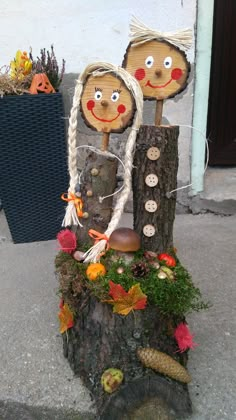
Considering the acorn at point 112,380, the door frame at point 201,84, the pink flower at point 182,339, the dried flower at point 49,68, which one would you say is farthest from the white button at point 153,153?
the dried flower at point 49,68

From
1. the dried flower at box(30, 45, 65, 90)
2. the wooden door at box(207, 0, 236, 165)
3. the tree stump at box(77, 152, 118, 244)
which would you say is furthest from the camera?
the wooden door at box(207, 0, 236, 165)

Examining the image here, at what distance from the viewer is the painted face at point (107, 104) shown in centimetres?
154

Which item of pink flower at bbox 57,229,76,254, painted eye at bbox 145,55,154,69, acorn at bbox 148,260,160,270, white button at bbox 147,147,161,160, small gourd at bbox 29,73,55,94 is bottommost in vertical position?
acorn at bbox 148,260,160,270

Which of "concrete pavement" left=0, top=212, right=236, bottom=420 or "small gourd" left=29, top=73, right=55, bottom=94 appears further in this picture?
"small gourd" left=29, top=73, right=55, bottom=94

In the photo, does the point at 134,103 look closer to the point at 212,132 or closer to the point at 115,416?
the point at 115,416

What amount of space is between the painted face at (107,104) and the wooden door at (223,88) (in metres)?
1.97

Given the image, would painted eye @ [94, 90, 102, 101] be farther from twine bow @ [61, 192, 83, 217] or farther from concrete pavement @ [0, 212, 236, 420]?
concrete pavement @ [0, 212, 236, 420]

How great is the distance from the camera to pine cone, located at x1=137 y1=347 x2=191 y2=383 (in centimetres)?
150

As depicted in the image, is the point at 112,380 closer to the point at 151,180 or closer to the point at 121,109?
the point at 151,180

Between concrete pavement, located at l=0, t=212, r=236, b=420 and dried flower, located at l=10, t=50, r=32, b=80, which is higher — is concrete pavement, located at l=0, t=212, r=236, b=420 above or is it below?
below

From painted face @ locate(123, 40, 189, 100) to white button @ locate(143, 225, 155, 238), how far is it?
536mm

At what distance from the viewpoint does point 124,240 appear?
1.63 metres

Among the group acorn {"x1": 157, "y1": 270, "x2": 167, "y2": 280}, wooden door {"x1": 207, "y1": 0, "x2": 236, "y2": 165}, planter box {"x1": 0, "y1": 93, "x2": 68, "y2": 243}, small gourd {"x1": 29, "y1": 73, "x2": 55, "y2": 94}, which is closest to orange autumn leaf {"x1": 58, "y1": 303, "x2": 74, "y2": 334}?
acorn {"x1": 157, "y1": 270, "x2": 167, "y2": 280}

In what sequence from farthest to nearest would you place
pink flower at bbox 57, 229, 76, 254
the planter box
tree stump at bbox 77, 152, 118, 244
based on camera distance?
the planter box
pink flower at bbox 57, 229, 76, 254
tree stump at bbox 77, 152, 118, 244
